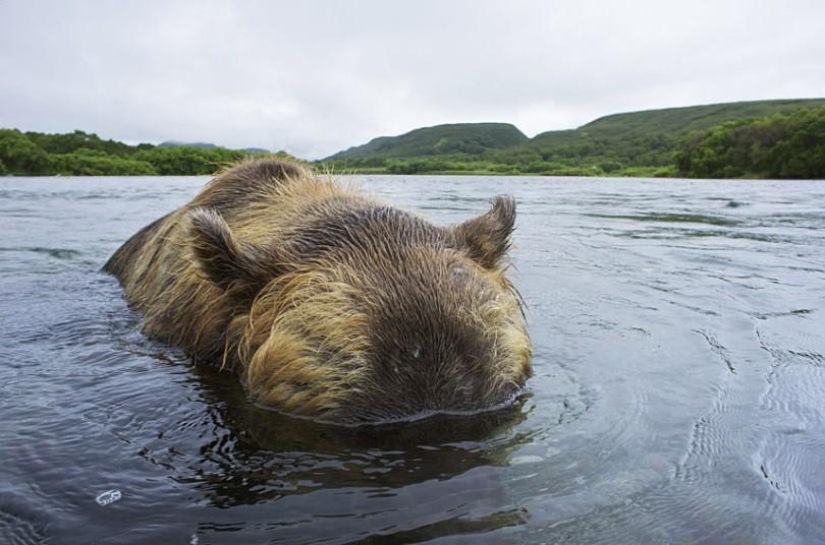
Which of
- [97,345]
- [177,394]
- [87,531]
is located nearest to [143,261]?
[97,345]

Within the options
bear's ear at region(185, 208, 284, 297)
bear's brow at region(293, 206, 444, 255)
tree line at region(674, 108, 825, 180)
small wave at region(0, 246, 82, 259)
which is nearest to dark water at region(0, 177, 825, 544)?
bear's ear at region(185, 208, 284, 297)

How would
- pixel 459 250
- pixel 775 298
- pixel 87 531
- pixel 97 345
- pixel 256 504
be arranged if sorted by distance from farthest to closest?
1. pixel 775 298
2. pixel 97 345
3. pixel 459 250
4. pixel 256 504
5. pixel 87 531

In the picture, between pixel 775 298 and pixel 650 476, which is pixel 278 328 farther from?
pixel 775 298

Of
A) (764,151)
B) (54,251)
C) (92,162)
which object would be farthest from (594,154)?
(54,251)

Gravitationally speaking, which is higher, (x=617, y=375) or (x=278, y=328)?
(x=278, y=328)

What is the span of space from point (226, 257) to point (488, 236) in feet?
5.51

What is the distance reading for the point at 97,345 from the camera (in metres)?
5.35

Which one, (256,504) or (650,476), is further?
(650,476)

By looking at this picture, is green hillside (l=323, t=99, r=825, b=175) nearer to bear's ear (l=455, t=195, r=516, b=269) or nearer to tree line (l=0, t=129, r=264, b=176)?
tree line (l=0, t=129, r=264, b=176)

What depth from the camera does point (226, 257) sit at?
3822 millimetres

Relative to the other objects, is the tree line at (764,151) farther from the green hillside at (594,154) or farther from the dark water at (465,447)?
the dark water at (465,447)

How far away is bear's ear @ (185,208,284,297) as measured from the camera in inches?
145

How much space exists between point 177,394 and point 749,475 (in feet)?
10.5

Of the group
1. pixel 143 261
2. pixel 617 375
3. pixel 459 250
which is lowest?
pixel 617 375
